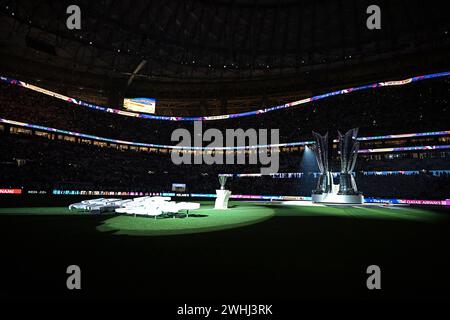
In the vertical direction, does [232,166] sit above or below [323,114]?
below

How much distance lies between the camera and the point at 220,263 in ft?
17.3

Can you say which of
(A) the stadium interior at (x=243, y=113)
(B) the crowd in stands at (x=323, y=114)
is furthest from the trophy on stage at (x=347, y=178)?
(B) the crowd in stands at (x=323, y=114)

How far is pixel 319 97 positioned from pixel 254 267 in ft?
134

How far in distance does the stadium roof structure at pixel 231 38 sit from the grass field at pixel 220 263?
3133cm

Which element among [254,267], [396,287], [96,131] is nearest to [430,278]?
[396,287]

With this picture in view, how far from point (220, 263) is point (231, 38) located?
130 ft

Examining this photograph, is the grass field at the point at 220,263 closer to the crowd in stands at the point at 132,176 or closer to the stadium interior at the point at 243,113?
the stadium interior at the point at 243,113

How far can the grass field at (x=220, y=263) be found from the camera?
13.0 feet

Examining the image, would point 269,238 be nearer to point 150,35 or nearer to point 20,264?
point 20,264

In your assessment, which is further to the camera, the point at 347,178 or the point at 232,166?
the point at 232,166

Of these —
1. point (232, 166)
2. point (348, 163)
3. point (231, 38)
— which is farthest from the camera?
point (232, 166)

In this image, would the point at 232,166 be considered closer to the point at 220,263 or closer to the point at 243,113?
the point at 243,113

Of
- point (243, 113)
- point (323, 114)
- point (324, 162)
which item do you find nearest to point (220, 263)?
point (324, 162)
